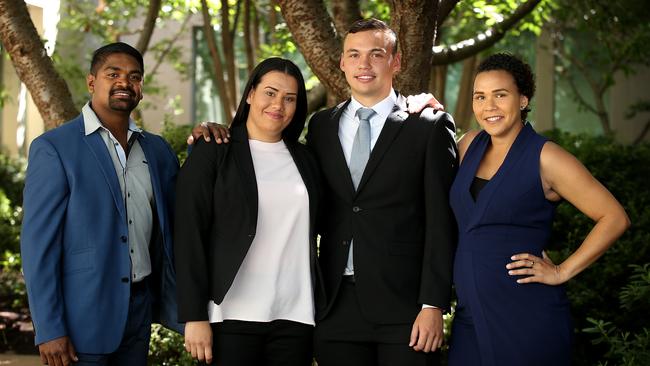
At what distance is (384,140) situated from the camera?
13.5 feet

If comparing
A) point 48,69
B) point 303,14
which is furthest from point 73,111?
point 303,14

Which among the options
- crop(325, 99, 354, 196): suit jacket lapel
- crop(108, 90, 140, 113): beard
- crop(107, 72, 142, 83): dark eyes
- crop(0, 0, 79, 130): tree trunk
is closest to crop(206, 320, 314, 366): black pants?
crop(325, 99, 354, 196): suit jacket lapel

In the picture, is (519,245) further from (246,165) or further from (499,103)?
(246,165)

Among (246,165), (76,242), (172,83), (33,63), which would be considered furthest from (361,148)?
(172,83)

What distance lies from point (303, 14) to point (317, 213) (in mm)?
1941

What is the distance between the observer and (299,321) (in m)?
4.06

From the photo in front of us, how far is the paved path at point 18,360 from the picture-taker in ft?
22.4

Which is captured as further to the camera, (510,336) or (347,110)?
(347,110)

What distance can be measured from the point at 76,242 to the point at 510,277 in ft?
6.26

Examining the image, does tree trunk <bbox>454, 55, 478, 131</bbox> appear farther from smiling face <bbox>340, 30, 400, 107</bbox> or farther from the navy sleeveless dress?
the navy sleeveless dress

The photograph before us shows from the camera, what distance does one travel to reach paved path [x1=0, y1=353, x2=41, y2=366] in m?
6.82

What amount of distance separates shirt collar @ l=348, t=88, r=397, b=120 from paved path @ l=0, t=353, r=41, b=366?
381 centimetres

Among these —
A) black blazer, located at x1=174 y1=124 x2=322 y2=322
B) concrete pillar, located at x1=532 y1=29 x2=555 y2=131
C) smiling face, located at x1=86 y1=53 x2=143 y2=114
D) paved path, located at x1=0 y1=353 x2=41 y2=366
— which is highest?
concrete pillar, located at x1=532 y1=29 x2=555 y2=131

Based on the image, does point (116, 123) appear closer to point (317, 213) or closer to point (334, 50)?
point (317, 213)
